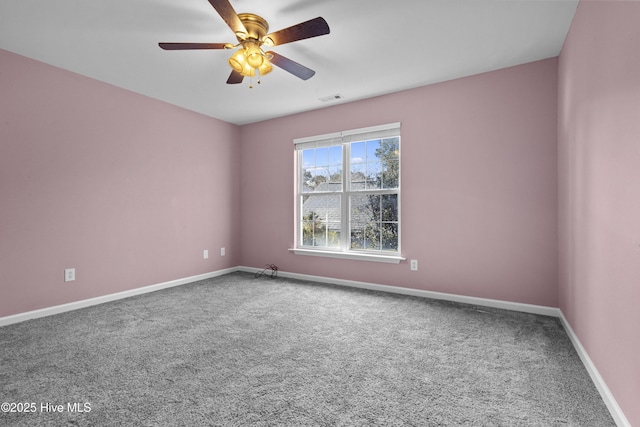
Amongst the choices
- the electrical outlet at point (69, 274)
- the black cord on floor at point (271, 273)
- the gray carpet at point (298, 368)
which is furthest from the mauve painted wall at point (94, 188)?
the black cord on floor at point (271, 273)

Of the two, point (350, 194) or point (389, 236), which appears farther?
point (350, 194)

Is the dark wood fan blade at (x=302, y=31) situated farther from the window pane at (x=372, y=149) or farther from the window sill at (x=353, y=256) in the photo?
the window sill at (x=353, y=256)

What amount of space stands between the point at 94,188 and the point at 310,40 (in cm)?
280

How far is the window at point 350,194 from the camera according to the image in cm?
Answer: 377

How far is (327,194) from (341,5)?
252cm

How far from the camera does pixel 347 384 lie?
1.74 meters

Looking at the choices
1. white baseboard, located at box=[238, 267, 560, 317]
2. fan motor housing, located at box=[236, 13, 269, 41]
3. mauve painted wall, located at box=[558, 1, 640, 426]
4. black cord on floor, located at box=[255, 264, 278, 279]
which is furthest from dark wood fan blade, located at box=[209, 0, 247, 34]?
black cord on floor, located at box=[255, 264, 278, 279]

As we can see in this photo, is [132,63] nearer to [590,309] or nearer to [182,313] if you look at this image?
[182,313]

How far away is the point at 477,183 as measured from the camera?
10.4ft

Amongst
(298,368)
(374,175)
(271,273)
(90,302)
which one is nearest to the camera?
(298,368)

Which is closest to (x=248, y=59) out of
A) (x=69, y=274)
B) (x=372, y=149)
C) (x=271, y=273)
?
(x=372, y=149)

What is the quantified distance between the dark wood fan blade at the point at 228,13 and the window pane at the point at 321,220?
259 centimetres

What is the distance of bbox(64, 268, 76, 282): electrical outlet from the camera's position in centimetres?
303

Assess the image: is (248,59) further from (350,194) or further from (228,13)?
(350,194)
